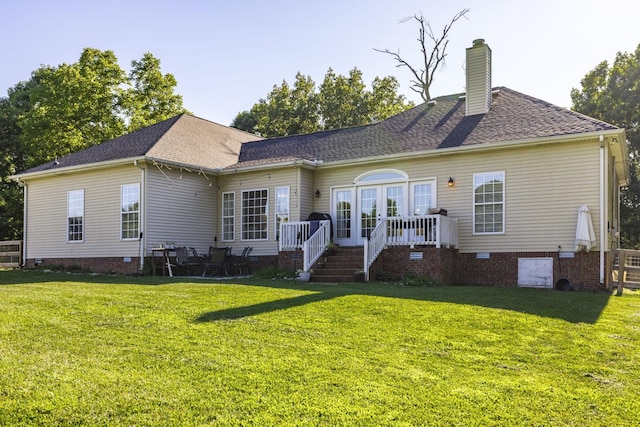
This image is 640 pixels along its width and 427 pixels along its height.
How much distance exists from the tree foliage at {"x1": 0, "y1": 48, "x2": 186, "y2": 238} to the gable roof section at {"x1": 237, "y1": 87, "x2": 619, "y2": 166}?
11.9m

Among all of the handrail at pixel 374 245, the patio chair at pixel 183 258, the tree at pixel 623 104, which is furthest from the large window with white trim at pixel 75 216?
the tree at pixel 623 104

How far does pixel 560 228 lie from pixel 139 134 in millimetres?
13146

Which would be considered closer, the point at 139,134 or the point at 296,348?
the point at 296,348

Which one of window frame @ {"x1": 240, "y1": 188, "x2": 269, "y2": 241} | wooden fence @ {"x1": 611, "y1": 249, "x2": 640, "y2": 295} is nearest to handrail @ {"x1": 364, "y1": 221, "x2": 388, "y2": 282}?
Answer: window frame @ {"x1": 240, "y1": 188, "x2": 269, "y2": 241}

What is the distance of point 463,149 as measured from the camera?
13547 mm

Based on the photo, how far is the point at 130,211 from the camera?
15562 mm

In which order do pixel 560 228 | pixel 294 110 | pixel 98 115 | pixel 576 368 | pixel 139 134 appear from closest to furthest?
pixel 576 368, pixel 560 228, pixel 139 134, pixel 98 115, pixel 294 110

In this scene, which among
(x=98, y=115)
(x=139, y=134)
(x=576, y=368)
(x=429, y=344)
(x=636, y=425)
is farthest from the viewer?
(x=98, y=115)

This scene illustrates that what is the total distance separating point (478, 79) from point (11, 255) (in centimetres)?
1628

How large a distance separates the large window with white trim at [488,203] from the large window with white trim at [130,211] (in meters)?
9.19

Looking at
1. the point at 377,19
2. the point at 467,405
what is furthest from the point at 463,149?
the point at 467,405

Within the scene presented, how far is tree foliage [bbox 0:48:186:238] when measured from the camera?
2628 centimetres

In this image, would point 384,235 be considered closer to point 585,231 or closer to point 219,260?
point 585,231

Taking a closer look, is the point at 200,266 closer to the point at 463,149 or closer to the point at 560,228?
the point at 463,149
